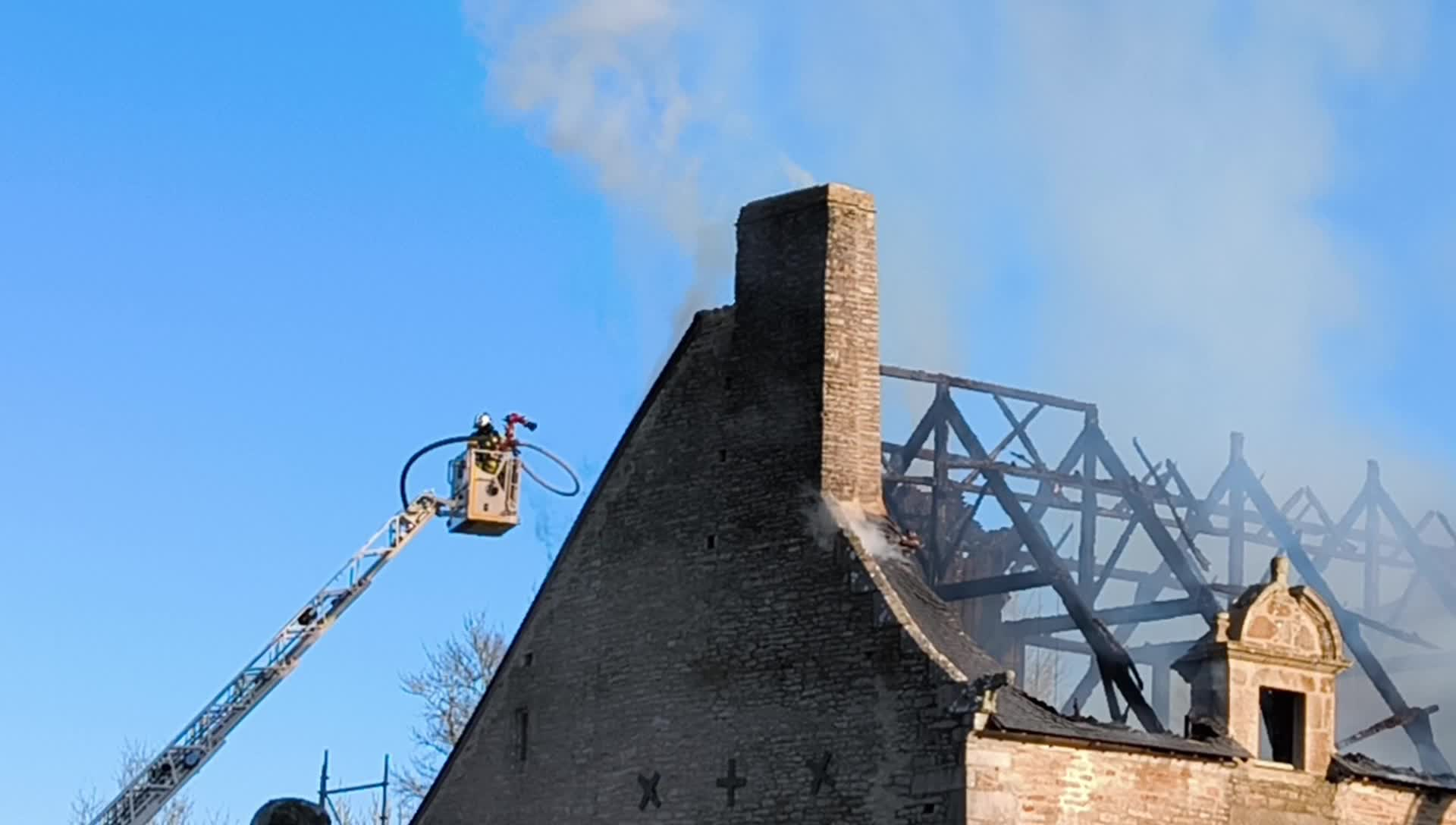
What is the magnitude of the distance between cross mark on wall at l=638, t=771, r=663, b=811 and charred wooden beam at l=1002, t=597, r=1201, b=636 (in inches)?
198

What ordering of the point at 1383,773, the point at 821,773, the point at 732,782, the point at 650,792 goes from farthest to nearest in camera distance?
the point at 650,792 → the point at 1383,773 → the point at 732,782 → the point at 821,773

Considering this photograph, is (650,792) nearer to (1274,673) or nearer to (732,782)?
(732,782)

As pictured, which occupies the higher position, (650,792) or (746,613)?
(746,613)

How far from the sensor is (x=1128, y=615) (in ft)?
97.4

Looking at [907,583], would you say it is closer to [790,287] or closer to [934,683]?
[934,683]

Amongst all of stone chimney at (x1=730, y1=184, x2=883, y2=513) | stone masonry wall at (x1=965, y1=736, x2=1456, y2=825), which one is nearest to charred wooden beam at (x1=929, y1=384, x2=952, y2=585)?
stone chimney at (x1=730, y1=184, x2=883, y2=513)

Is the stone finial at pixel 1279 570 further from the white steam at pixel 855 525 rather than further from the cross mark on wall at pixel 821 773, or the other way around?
the cross mark on wall at pixel 821 773

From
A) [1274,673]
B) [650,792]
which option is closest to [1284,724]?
[1274,673]

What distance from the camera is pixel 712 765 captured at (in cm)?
2775

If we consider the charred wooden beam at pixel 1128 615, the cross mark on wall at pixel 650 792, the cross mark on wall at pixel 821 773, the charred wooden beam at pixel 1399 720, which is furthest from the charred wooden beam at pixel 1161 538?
the cross mark on wall at pixel 650 792

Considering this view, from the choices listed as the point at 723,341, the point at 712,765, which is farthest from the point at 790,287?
the point at 712,765

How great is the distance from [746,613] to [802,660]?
122 cm

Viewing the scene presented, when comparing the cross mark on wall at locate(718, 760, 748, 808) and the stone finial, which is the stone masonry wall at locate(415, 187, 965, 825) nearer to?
the cross mark on wall at locate(718, 760, 748, 808)

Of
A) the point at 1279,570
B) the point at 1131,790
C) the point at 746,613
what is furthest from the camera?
the point at 746,613
